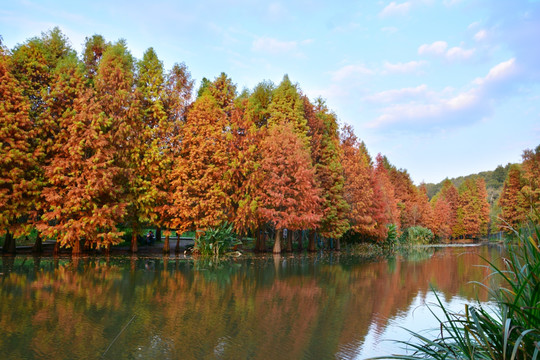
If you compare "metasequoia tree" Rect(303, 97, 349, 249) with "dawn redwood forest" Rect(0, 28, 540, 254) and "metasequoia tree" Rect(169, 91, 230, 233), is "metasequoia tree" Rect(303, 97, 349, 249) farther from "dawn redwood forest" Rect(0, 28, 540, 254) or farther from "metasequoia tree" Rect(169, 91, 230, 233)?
"metasequoia tree" Rect(169, 91, 230, 233)

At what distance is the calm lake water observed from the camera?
238 inches

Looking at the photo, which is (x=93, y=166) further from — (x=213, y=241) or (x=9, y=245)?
(x=213, y=241)

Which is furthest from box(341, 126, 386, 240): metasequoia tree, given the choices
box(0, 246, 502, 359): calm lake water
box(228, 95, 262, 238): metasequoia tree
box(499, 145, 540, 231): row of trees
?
box(499, 145, 540, 231): row of trees

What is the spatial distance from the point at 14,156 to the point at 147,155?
22.4 ft

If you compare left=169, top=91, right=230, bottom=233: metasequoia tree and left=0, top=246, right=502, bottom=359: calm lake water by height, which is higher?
left=169, top=91, right=230, bottom=233: metasequoia tree

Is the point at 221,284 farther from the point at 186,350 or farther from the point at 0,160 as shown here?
the point at 0,160

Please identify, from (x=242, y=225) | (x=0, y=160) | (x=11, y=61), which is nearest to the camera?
(x=0, y=160)

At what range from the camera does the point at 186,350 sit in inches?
234

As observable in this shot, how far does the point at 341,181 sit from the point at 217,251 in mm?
12118

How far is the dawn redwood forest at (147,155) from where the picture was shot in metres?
19.8

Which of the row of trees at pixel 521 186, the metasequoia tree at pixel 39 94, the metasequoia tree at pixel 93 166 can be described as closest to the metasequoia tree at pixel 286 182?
the metasequoia tree at pixel 93 166

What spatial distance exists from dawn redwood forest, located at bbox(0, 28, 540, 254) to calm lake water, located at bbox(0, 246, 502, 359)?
6.07 m

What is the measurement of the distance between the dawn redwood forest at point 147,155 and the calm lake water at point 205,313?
6.07m

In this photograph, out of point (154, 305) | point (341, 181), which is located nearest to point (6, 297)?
point (154, 305)
